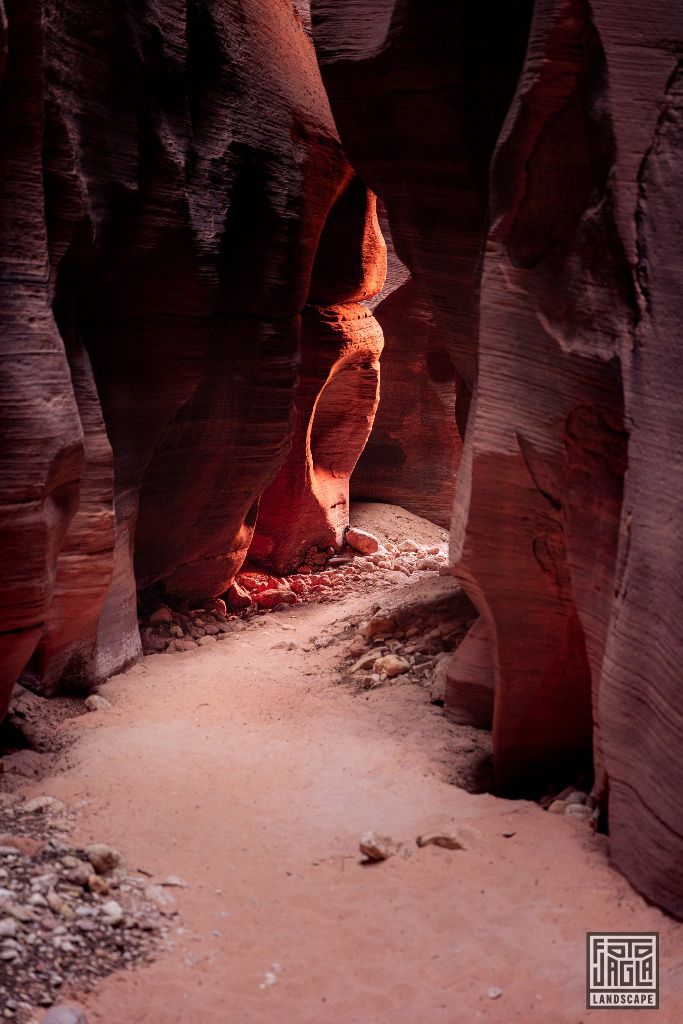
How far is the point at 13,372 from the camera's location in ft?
15.4

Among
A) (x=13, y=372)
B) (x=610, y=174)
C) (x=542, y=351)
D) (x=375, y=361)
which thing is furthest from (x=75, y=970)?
(x=375, y=361)

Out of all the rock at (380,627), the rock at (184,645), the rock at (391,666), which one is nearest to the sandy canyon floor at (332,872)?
the rock at (391,666)

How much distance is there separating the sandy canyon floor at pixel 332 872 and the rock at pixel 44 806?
0.12 m

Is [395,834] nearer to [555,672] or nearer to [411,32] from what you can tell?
[555,672]

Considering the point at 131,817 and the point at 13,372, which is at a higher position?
the point at 13,372

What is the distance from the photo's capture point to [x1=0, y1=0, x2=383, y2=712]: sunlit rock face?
4.81 metres

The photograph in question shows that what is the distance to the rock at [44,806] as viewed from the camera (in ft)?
14.7

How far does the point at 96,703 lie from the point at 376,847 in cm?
260

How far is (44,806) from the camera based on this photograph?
178 inches

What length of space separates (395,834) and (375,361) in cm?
606

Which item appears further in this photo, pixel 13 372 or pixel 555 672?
pixel 555 672

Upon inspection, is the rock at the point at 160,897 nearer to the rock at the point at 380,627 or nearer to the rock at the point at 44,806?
the rock at the point at 44,806

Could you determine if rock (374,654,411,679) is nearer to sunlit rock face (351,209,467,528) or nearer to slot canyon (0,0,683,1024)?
slot canyon (0,0,683,1024)

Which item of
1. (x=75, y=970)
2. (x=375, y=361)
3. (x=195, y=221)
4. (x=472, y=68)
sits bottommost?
(x=75, y=970)
